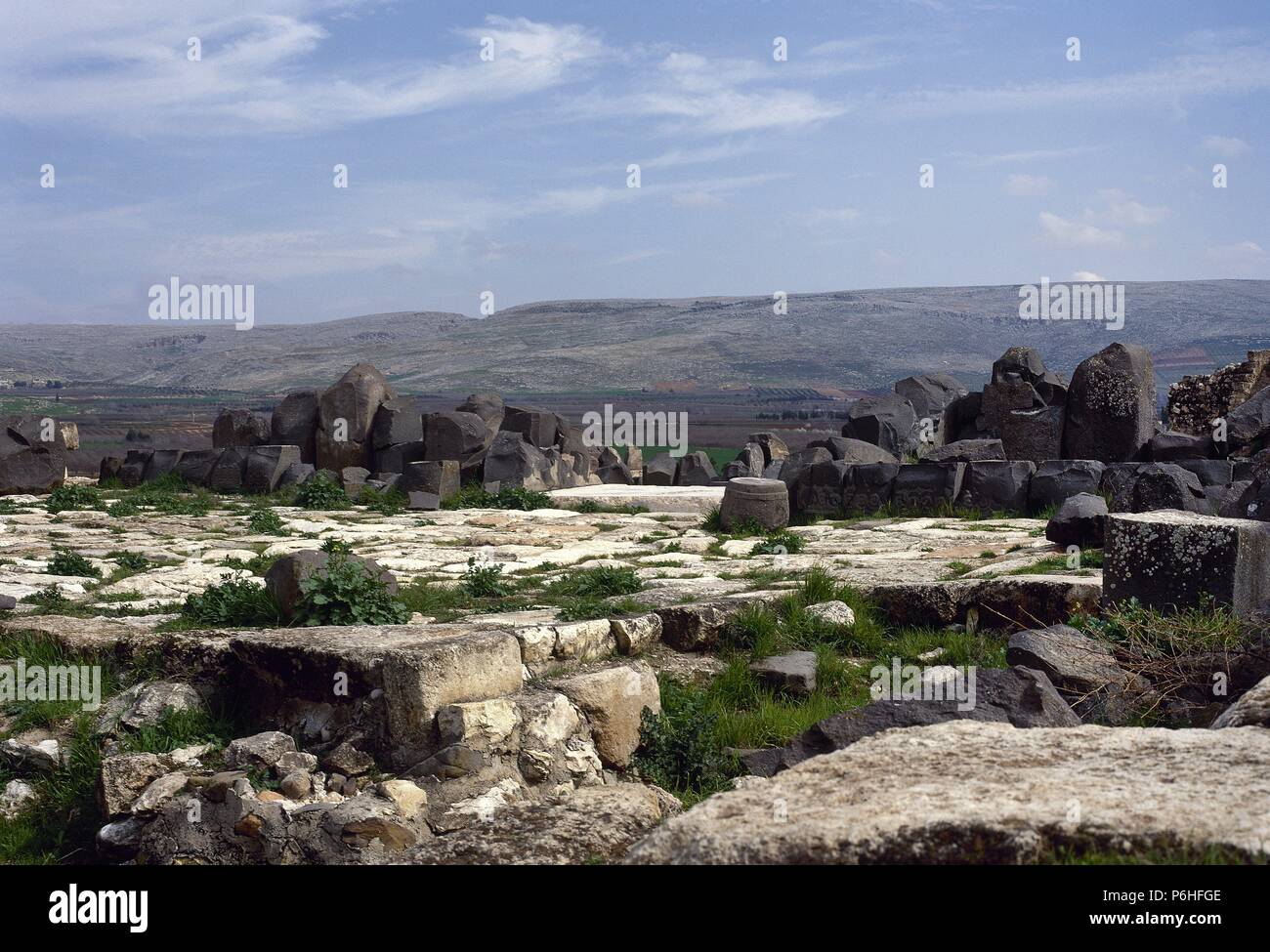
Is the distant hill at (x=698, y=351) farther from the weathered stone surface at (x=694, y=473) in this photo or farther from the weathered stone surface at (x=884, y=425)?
the weathered stone surface at (x=884, y=425)

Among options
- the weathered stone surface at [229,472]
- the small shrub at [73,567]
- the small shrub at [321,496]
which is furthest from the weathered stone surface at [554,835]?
the weathered stone surface at [229,472]

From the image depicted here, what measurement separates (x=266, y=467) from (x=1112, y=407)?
11796 millimetres

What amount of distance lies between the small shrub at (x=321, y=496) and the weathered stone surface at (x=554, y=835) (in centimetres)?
1196

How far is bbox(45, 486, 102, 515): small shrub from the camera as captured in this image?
49.4ft

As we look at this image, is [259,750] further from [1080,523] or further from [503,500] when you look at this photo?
[503,500]

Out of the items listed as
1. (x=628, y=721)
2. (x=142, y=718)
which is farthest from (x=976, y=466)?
(x=142, y=718)

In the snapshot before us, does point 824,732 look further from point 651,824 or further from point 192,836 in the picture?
point 192,836

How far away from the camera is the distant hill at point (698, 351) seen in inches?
5920

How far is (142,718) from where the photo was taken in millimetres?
6043

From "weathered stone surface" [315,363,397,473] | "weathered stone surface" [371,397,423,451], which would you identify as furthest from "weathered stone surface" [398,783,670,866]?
"weathered stone surface" [315,363,397,473]

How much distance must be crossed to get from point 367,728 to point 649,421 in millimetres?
18349

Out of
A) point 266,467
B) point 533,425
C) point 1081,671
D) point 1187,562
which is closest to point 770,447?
point 533,425

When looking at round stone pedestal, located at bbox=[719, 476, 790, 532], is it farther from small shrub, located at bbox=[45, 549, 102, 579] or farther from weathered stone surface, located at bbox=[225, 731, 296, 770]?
weathered stone surface, located at bbox=[225, 731, 296, 770]

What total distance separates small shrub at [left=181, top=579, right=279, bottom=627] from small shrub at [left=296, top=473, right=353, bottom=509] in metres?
8.67
